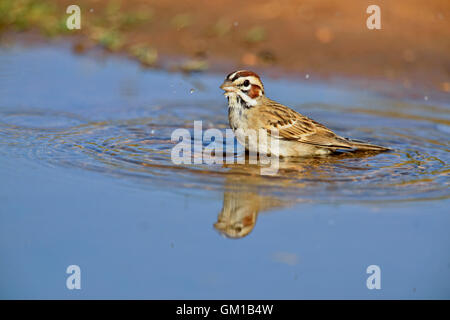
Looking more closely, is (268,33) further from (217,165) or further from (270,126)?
(217,165)

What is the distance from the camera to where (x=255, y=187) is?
6.53 meters

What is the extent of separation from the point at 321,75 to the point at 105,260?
692 centimetres

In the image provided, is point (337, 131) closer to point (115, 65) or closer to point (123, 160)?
point (123, 160)

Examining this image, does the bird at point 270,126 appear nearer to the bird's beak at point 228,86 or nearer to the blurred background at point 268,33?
the bird's beak at point 228,86

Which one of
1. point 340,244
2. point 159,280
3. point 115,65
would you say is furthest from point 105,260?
point 115,65

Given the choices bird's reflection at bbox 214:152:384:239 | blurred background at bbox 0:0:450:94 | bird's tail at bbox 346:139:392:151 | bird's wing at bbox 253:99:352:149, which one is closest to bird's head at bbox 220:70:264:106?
bird's wing at bbox 253:99:352:149

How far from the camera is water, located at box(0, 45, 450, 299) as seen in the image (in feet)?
15.6

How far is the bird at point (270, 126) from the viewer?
7.86m

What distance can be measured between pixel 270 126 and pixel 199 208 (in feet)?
7.47

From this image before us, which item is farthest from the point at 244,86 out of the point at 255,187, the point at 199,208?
the point at 199,208

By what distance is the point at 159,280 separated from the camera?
4684 millimetres

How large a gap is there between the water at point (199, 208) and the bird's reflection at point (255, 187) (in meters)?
0.02

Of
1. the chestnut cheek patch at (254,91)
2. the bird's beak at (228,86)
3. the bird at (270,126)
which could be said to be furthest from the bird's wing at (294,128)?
the bird's beak at (228,86)

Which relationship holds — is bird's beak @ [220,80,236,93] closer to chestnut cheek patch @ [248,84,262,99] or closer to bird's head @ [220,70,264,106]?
bird's head @ [220,70,264,106]
